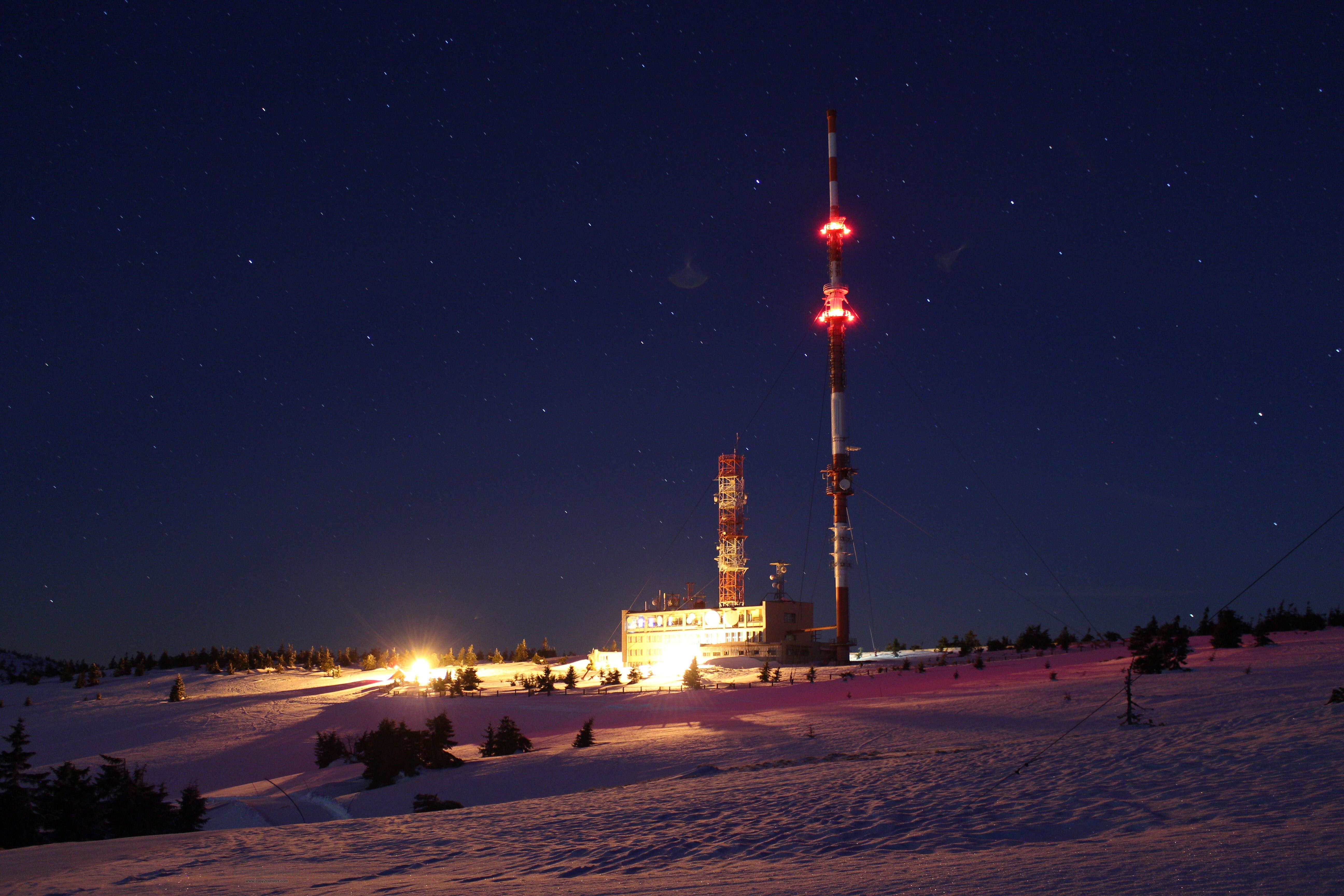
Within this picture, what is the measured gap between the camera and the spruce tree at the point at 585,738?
18219 mm

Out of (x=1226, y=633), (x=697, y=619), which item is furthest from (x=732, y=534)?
(x=1226, y=633)

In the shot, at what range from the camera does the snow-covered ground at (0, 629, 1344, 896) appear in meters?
5.94

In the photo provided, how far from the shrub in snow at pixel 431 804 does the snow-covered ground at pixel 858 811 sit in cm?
59

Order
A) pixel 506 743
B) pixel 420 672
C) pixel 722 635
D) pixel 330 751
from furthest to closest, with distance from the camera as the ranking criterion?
pixel 722 635 → pixel 420 672 → pixel 330 751 → pixel 506 743

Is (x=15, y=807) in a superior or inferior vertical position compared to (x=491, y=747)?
superior

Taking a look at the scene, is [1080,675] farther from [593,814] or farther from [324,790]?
[324,790]

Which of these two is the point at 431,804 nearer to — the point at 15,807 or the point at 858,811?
the point at 15,807

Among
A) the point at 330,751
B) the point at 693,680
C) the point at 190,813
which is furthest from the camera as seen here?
the point at 693,680

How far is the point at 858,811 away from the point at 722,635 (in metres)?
49.1

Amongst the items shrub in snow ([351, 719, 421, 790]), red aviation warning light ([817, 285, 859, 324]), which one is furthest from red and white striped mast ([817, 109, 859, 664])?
shrub in snow ([351, 719, 421, 790])

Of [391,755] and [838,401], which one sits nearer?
[391,755]

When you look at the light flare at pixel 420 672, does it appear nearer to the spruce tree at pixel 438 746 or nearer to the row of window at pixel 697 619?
the row of window at pixel 697 619

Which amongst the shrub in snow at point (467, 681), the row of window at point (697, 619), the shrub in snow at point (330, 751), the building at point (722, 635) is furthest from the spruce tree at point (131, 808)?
the row of window at point (697, 619)

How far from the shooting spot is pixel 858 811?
848 centimetres
